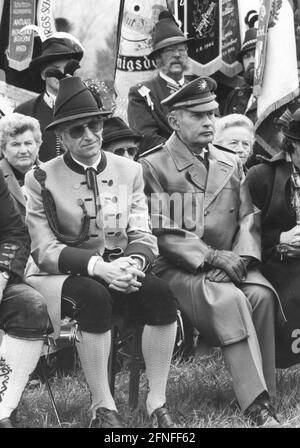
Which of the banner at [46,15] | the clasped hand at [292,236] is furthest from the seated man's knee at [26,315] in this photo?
the banner at [46,15]

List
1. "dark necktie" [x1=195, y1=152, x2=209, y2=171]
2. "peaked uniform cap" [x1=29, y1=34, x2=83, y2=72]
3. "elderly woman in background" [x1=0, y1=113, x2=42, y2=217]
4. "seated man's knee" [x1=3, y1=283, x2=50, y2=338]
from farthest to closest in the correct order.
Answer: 1. "peaked uniform cap" [x1=29, y1=34, x2=83, y2=72]
2. "elderly woman in background" [x1=0, y1=113, x2=42, y2=217]
3. "dark necktie" [x1=195, y1=152, x2=209, y2=171]
4. "seated man's knee" [x1=3, y1=283, x2=50, y2=338]

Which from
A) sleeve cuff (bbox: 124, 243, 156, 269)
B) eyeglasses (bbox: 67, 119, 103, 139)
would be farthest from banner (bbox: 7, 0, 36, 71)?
sleeve cuff (bbox: 124, 243, 156, 269)

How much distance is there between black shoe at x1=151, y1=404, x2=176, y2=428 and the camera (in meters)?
5.91

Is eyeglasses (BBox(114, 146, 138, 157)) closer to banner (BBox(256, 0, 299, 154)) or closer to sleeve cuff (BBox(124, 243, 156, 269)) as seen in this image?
banner (BBox(256, 0, 299, 154))

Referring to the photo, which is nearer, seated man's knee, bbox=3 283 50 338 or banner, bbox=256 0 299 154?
seated man's knee, bbox=3 283 50 338

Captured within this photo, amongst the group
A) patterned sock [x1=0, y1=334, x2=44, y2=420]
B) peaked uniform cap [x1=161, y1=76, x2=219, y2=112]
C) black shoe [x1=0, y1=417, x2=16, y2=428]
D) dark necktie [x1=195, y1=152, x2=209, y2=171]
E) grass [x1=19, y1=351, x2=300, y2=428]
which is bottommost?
grass [x1=19, y1=351, x2=300, y2=428]

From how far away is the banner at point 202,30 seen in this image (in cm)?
928

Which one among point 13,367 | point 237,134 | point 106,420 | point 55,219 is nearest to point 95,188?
point 55,219

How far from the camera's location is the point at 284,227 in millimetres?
6711

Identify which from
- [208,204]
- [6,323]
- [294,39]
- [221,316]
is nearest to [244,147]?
[294,39]

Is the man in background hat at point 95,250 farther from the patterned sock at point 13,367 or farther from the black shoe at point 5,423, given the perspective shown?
the black shoe at point 5,423

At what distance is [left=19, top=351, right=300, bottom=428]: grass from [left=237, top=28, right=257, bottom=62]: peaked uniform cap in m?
2.74

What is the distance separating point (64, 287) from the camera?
19.7ft
